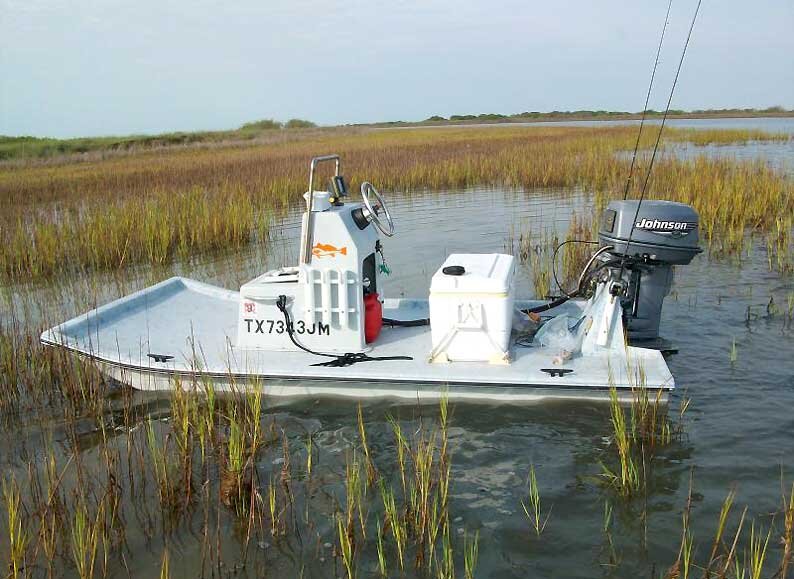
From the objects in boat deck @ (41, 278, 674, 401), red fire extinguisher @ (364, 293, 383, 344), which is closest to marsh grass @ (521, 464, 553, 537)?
boat deck @ (41, 278, 674, 401)

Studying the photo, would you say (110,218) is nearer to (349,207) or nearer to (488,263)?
(349,207)

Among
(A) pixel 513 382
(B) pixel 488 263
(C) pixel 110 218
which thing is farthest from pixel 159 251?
(A) pixel 513 382

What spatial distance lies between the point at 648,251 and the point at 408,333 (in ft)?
6.71

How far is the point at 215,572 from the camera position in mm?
3436

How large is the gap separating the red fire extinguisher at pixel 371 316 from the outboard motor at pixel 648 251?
188 centimetres

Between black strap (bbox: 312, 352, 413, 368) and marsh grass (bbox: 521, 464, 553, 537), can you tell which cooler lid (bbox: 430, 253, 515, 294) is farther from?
marsh grass (bbox: 521, 464, 553, 537)

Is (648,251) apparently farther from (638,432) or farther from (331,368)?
(331,368)

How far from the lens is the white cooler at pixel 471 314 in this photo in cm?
498

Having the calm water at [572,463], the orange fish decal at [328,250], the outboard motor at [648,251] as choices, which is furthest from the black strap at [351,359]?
the outboard motor at [648,251]

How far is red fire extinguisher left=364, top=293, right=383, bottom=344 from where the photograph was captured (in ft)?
18.6

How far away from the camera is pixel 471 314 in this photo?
16.4ft

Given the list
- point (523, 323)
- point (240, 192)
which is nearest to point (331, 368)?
point (523, 323)

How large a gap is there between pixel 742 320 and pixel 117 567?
5.91 meters

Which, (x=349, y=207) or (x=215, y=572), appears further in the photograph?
(x=349, y=207)
